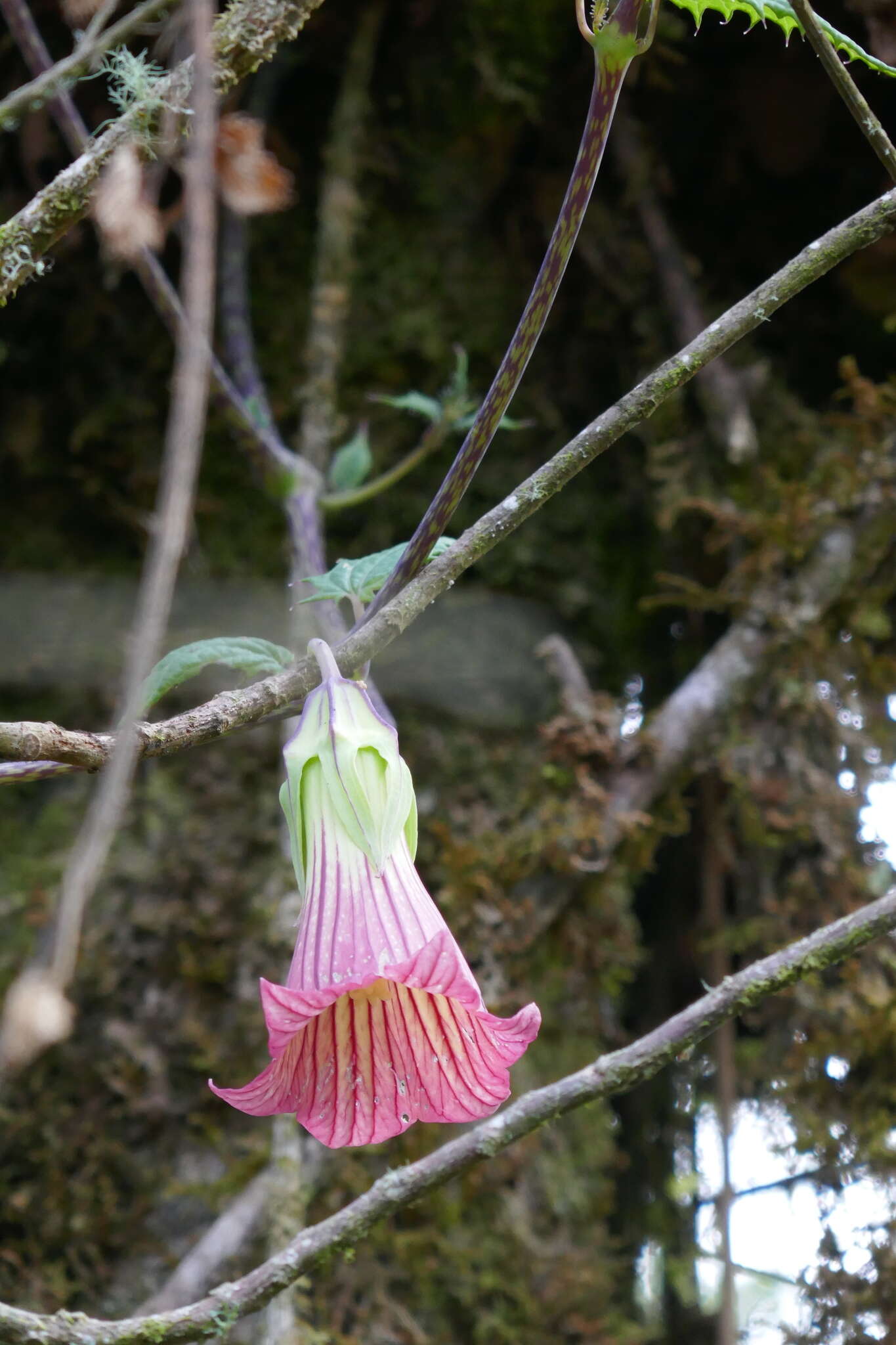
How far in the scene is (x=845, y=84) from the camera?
1.93ft

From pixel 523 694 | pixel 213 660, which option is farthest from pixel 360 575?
pixel 523 694

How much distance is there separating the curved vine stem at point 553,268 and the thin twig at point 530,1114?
0.31 meters

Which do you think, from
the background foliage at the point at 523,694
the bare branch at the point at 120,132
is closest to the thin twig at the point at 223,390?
the background foliage at the point at 523,694

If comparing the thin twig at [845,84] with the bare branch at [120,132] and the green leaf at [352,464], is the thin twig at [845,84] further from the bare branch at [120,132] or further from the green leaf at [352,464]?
the green leaf at [352,464]

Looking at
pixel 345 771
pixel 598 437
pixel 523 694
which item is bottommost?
pixel 345 771

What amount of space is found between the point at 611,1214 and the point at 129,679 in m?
1.21

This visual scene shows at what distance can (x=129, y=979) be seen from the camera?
47.8 inches

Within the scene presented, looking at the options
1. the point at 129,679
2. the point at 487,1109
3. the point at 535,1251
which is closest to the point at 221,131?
the point at 129,679

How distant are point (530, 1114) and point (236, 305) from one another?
3.60 feet

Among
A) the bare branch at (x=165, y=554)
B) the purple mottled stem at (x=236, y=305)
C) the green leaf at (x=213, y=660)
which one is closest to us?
the bare branch at (x=165, y=554)

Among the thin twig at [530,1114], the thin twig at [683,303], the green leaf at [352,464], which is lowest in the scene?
the thin twig at [530,1114]

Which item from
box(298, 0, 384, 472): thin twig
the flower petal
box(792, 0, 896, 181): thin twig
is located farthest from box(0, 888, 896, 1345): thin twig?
box(298, 0, 384, 472): thin twig

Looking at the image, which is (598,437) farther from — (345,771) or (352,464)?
(352,464)

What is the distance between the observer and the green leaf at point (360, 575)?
0.68m
